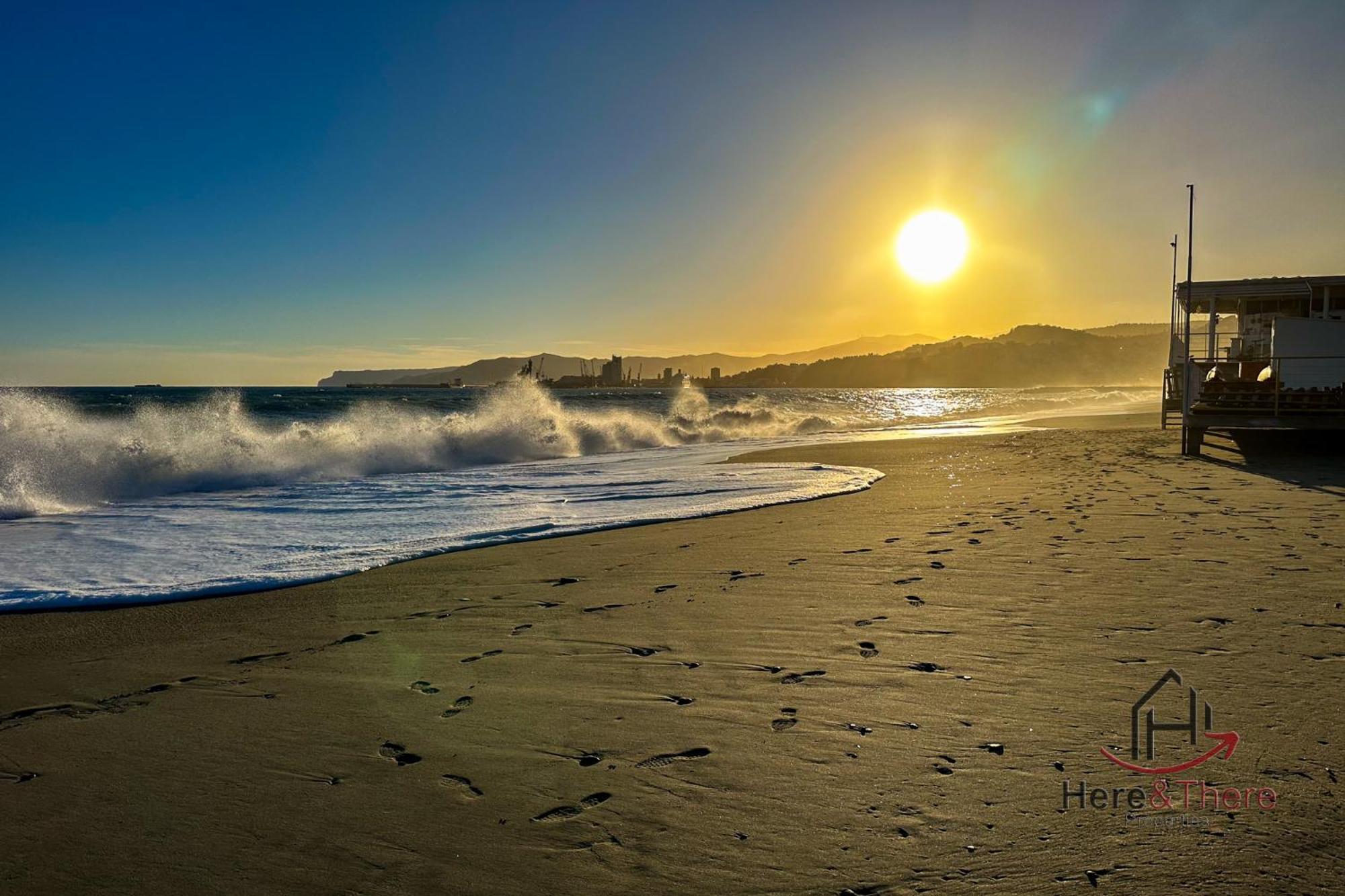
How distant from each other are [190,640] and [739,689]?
3871mm

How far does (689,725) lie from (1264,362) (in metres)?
21.9

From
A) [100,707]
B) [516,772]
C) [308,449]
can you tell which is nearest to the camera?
[516,772]

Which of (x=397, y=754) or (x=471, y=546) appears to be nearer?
(x=397, y=754)

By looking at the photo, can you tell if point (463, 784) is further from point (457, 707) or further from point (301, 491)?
point (301, 491)

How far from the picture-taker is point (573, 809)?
301cm

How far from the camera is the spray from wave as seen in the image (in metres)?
14.5

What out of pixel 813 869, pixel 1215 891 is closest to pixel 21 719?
pixel 813 869

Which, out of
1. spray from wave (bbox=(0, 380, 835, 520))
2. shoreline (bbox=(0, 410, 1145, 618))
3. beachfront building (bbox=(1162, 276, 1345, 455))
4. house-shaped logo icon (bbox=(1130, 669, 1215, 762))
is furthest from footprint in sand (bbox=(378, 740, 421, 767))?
beachfront building (bbox=(1162, 276, 1345, 455))

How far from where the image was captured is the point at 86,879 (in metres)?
2.73

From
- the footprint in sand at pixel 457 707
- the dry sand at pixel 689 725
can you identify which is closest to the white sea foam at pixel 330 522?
the dry sand at pixel 689 725

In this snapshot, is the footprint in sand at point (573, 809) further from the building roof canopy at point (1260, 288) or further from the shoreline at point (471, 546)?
the building roof canopy at point (1260, 288)

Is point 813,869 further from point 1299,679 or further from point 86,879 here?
point 1299,679

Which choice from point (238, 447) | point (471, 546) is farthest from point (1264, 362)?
point (238, 447)

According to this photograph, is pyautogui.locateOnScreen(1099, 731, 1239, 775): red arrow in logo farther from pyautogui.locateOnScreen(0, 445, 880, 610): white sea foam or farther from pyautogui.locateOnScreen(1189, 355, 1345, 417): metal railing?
pyautogui.locateOnScreen(1189, 355, 1345, 417): metal railing
